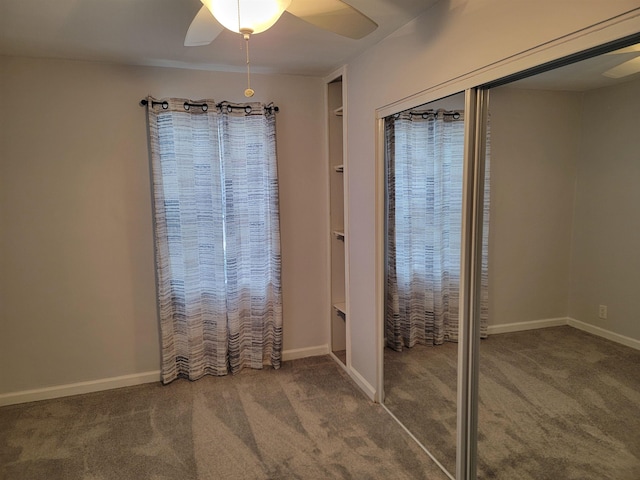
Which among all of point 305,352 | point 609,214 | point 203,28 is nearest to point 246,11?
point 203,28

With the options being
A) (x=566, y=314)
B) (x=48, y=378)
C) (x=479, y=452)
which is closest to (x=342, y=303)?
(x=479, y=452)

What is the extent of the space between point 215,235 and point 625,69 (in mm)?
2590

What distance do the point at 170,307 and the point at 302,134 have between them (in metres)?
1.72

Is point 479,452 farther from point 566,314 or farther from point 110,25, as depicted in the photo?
point 110,25

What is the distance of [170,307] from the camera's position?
3086 millimetres

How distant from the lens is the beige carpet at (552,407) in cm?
146

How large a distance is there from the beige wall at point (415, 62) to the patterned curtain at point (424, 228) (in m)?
0.17

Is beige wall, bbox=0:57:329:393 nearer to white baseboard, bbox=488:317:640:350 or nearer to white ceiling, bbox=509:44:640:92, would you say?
white ceiling, bbox=509:44:640:92

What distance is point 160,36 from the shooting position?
2.35 meters

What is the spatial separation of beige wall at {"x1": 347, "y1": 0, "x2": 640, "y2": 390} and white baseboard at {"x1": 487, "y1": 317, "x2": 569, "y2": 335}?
3.08ft

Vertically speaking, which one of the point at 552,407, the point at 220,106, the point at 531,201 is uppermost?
the point at 220,106

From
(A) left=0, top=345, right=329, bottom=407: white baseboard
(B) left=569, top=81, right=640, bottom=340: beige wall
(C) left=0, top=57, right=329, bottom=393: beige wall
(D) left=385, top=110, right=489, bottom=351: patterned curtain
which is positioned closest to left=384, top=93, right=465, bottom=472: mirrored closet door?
(D) left=385, top=110, right=489, bottom=351: patterned curtain

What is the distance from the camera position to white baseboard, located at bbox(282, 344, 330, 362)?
139 inches

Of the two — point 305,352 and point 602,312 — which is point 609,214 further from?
point 305,352
